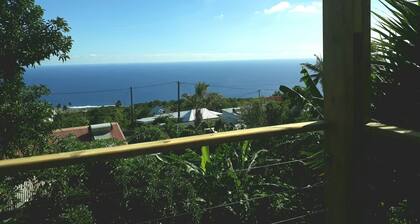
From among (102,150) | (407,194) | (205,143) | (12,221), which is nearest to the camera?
(102,150)

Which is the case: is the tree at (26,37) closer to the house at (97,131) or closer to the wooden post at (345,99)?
the wooden post at (345,99)

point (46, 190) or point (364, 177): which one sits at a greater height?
point (364, 177)

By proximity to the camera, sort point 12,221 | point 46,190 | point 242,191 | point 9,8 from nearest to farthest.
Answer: point 12,221 → point 9,8 → point 242,191 → point 46,190

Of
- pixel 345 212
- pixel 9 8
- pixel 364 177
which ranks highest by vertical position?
pixel 9 8

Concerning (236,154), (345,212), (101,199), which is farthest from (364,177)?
(101,199)

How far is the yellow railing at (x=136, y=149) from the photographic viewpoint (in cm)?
120

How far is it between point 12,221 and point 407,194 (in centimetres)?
354

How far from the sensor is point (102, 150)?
1.32 meters

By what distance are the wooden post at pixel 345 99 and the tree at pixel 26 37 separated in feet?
12.1

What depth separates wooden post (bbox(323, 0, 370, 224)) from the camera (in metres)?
1.60

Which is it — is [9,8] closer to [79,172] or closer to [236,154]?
[79,172]

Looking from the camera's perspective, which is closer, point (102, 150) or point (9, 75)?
point (102, 150)

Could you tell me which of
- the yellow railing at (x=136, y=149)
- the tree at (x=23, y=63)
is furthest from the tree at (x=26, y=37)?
the yellow railing at (x=136, y=149)

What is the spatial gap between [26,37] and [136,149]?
365cm
